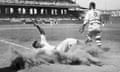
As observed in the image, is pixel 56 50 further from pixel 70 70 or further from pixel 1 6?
pixel 1 6

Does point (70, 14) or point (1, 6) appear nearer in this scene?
point (1, 6)

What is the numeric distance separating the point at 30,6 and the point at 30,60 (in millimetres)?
65606

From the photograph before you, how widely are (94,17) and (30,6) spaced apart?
62.9 m

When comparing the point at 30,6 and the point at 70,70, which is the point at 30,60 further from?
the point at 30,6

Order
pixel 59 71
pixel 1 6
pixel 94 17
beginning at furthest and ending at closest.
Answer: pixel 1 6 < pixel 94 17 < pixel 59 71

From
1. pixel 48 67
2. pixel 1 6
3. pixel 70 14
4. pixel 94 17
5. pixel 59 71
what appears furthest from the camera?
pixel 70 14

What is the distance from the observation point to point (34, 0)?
74.1 m

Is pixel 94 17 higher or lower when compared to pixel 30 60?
higher

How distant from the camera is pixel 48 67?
6.53m

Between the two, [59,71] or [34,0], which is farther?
[34,0]

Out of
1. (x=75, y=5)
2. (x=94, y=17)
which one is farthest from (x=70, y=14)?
(x=94, y=17)

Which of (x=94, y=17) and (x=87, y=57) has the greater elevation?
(x=94, y=17)

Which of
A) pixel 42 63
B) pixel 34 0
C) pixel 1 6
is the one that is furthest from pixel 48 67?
pixel 34 0

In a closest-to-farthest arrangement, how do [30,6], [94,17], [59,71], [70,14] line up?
[59,71], [94,17], [30,6], [70,14]
